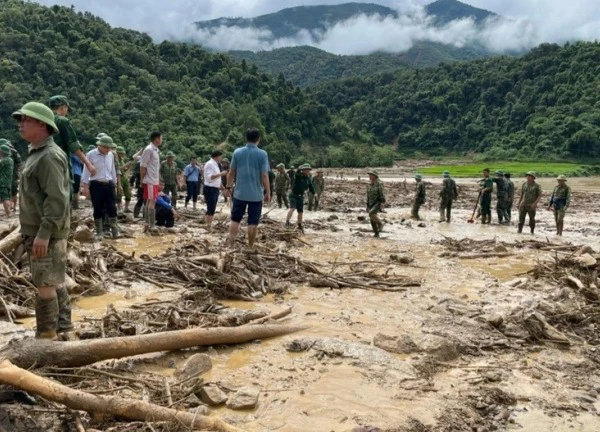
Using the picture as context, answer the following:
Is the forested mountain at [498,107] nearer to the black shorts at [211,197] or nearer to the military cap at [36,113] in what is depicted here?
the black shorts at [211,197]

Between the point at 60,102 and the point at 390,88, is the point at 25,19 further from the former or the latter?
the point at 390,88

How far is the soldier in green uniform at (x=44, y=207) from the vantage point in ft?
12.0

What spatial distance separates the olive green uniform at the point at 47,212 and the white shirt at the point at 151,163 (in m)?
5.57

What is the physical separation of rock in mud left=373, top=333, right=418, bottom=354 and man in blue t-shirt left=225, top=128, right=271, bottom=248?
335cm

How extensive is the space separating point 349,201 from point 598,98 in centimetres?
7570

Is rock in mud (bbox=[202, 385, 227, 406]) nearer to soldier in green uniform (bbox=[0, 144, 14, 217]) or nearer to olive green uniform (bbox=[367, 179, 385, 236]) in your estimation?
olive green uniform (bbox=[367, 179, 385, 236])

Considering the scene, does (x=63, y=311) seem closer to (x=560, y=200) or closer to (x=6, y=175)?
(x=6, y=175)

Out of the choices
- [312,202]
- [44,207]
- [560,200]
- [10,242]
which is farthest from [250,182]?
[312,202]

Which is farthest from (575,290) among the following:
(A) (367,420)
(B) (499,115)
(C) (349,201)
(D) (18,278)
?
(B) (499,115)

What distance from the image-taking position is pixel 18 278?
17.1 ft

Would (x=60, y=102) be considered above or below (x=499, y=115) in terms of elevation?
below

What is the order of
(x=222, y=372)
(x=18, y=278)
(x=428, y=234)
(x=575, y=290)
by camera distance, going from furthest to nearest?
(x=428, y=234) → (x=575, y=290) → (x=18, y=278) → (x=222, y=372)

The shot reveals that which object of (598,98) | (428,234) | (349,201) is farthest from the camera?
(598,98)

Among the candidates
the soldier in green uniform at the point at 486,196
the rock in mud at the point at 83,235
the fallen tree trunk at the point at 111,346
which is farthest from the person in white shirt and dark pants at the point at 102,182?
the soldier in green uniform at the point at 486,196
